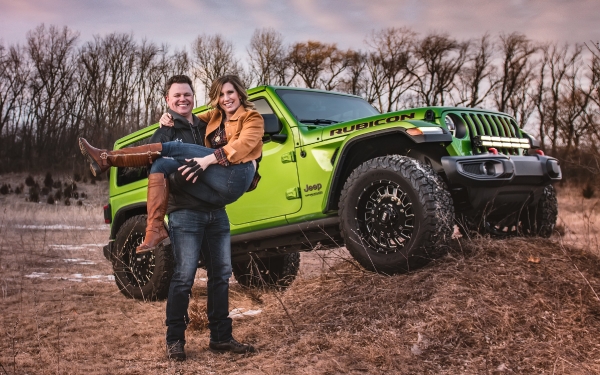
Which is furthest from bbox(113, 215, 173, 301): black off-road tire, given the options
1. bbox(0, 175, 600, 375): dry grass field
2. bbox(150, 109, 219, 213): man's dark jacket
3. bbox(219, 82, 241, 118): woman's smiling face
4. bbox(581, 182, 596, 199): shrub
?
bbox(581, 182, 596, 199): shrub

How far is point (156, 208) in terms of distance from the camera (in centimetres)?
346

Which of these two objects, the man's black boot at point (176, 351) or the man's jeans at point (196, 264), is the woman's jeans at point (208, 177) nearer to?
the man's jeans at point (196, 264)

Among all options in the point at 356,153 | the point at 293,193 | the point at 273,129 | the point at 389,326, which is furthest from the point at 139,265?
the point at 389,326

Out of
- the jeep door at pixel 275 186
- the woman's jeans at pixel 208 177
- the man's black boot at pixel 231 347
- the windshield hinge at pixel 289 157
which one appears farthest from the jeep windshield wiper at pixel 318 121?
the man's black boot at pixel 231 347

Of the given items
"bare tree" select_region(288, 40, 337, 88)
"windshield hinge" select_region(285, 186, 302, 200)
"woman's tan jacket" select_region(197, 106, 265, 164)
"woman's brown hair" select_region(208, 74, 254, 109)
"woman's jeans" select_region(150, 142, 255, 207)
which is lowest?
"windshield hinge" select_region(285, 186, 302, 200)

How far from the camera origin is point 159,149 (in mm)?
3561

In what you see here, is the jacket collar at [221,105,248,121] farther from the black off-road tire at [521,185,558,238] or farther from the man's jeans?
the black off-road tire at [521,185,558,238]

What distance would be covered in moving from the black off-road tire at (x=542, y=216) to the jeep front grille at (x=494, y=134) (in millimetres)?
583

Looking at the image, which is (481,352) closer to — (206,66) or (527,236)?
(527,236)

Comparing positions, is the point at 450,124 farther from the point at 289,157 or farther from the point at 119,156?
the point at 119,156

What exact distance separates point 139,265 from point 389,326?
11.2 feet

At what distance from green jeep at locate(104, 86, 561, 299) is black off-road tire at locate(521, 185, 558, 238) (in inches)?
0.4

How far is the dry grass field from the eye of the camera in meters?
3.49

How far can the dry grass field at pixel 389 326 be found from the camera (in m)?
3.49
